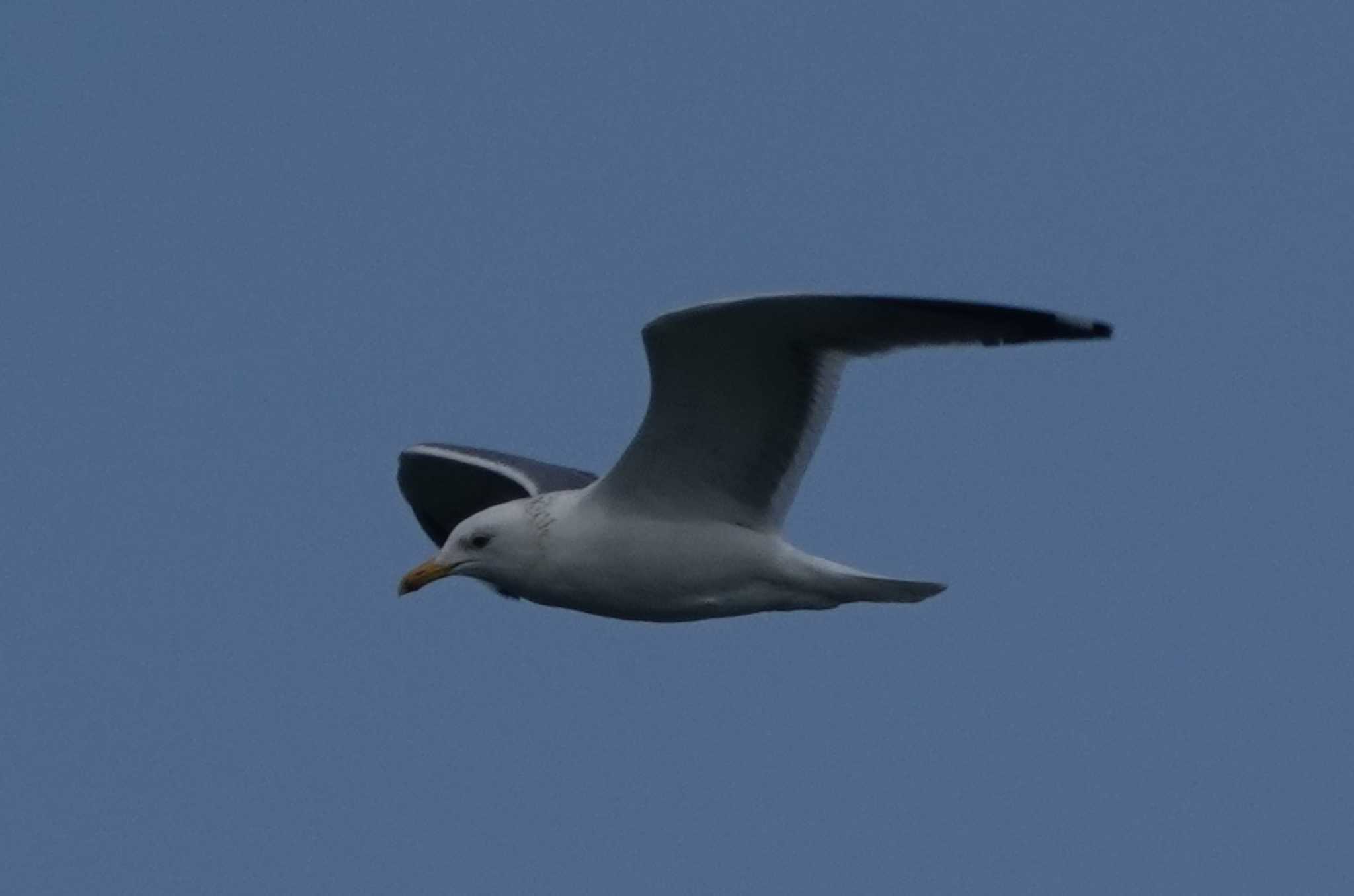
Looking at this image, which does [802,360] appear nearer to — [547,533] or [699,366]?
[699,366]

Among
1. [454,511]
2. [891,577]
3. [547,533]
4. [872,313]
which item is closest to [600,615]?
[547,533]

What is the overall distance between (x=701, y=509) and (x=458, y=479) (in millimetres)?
3325

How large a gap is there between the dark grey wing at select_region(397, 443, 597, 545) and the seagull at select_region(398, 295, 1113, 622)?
2106mm

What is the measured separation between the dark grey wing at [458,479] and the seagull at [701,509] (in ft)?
6.91

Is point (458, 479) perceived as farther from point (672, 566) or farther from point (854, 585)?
point (854, 585)

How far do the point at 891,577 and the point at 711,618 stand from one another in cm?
90

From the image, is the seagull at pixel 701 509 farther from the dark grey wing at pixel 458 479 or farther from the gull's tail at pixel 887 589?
the dark grey wing at pixel 458 479

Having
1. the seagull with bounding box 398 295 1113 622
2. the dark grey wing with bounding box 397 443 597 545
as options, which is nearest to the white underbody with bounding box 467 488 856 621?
the seagull with bounding box 398 295 1113 622

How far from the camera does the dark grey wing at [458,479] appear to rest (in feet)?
47.9

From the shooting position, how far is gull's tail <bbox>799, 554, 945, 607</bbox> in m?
11.9

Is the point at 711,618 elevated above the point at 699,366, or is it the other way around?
the point at 699,366

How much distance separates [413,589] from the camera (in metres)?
12.4

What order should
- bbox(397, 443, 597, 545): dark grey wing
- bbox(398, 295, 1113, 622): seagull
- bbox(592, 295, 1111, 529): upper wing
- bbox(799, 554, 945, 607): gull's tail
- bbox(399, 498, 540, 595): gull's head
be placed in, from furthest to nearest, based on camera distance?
1. bbox(397, 443, 597, 545): dark grey wing
2. bbox(399, 498, 540, 595): gull's head
3. bbox(799, 554, 945, 607): gull's tail
4. bbox(398, 295, 1113, 622): seagull
5. bbox(592, 295, 1111, 529): upper wing

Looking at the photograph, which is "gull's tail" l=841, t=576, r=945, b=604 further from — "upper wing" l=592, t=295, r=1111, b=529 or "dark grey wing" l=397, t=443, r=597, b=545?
"dark grey wing" l=397, t=443, r=597, b=545
